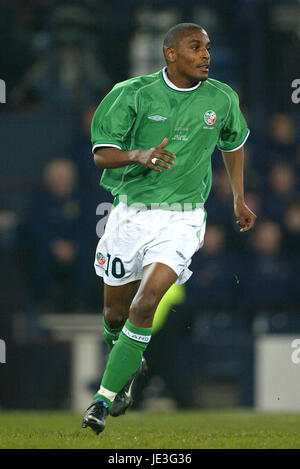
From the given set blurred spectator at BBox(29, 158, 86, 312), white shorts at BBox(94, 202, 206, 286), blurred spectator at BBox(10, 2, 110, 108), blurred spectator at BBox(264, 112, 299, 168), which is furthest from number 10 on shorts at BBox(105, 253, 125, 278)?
blurred spectator at BBox(10, 2, 110, 108)

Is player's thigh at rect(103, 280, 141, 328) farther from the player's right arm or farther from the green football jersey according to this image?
the player's right arm

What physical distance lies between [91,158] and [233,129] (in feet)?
14.2

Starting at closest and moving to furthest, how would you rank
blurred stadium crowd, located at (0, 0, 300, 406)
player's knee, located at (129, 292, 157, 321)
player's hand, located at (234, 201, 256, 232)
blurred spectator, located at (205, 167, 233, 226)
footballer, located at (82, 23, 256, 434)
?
player's knee, located at (129, 292, 157, 321)
footballer, located at (82, 23, 256, 434)
player's hand, located at (234, 201, 256, 232)
blurred stadium crowd, located at (0, 0, 300, 406)
blurred spectator, located at (205, 167, 233, 226)

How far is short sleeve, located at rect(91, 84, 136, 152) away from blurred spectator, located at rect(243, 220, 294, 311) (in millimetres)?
4046

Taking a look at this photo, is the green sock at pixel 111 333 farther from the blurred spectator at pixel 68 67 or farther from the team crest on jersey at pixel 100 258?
the blurred spectator at pixel 68 67

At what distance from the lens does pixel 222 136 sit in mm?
6555

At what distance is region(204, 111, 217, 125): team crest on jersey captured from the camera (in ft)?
20.4

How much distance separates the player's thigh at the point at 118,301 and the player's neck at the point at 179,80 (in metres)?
1.19

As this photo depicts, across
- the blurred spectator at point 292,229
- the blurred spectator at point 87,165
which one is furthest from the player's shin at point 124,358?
the blurred spectator at point 292,229

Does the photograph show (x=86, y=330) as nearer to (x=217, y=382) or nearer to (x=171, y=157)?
(x=217, y=382)

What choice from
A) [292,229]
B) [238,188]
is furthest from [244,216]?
[292,229]

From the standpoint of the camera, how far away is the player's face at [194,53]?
238 inches

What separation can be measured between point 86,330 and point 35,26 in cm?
374
